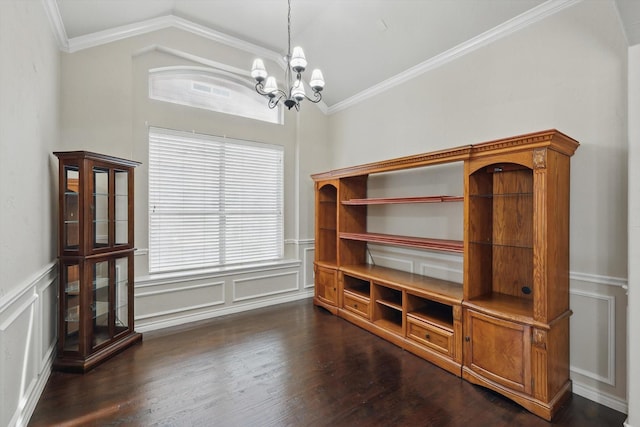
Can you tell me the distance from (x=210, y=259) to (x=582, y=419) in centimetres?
413

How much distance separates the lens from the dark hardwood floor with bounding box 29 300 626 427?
214 cm

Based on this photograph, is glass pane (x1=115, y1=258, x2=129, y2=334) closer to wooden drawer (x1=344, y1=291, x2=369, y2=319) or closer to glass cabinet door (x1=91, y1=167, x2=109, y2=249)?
glass cabinet door (x1=91, y1=167, x2=109, y2=249)

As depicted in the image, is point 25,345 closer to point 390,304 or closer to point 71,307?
point 71,307

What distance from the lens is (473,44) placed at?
315 centimetres

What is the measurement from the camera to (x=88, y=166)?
9.13ft

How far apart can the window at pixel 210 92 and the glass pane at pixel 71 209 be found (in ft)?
5.03

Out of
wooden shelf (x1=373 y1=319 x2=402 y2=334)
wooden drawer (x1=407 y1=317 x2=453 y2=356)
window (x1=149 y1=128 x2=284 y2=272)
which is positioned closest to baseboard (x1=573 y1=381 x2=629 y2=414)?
wooden drawer (x1=407 y1=317 x2=453 y2=356)

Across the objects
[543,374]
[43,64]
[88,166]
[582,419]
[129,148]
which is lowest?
[582,419]

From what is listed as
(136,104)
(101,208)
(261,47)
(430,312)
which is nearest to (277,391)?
(430,312)

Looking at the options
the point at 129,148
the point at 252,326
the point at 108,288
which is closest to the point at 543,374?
the point at 252,326

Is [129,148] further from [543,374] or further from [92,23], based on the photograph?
[543,374]

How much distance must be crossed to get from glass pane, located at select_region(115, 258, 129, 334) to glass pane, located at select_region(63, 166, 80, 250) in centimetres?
51

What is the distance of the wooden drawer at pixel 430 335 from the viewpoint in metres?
2.80

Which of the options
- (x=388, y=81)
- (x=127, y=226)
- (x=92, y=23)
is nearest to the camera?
(x=92, y=23)
